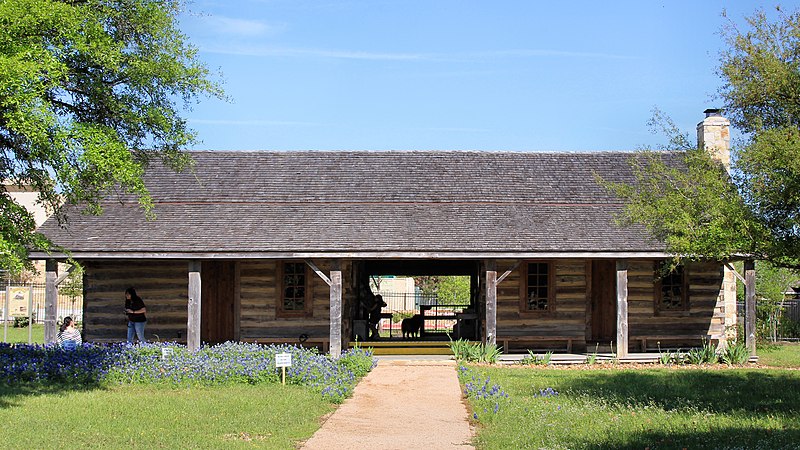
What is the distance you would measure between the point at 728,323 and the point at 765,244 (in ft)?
40.4

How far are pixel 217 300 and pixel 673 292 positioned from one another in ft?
37.4

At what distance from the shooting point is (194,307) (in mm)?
20797

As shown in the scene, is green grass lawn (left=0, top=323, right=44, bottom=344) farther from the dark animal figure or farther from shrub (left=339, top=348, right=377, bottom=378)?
shrub (left=339, top=348, right=377, bottom=378)

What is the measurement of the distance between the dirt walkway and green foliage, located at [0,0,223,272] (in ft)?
15.8

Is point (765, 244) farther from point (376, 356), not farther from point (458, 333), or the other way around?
point (458, 333)

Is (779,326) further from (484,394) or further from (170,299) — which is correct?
(170,299)

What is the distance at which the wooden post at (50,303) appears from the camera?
20.9 metres

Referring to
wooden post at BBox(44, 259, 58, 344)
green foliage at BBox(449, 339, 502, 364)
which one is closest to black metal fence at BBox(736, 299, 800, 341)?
green foliage at BBox(449, 339, 502, 364)

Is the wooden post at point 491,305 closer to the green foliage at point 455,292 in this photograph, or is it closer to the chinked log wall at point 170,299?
the chinked log wall at point 170,299

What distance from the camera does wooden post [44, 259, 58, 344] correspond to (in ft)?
68.7

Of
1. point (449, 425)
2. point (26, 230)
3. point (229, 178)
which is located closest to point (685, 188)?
point (449, 425)

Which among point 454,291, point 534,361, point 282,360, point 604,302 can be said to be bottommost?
point 534,361

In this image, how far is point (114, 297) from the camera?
2341cm

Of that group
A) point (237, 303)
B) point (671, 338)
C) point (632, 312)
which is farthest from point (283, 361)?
point (671, 338)
